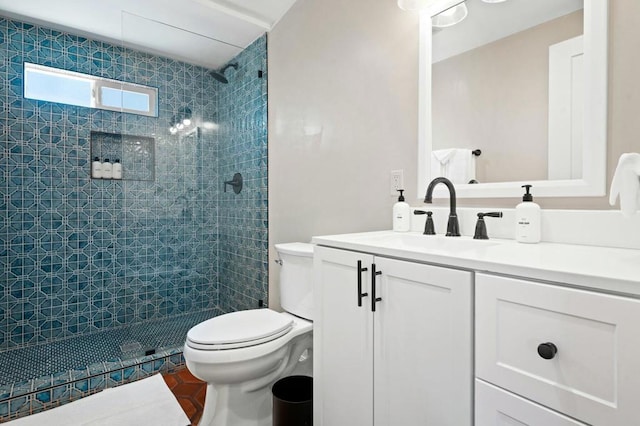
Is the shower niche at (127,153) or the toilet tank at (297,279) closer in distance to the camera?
the toilet tank at (297,279)

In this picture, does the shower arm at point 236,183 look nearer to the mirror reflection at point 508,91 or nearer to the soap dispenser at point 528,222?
the mirror reflection at point 508,91

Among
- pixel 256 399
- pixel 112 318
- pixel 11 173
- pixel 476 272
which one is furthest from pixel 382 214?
pixel 11 173

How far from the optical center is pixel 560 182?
1038mm

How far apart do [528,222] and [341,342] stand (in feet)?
2.34

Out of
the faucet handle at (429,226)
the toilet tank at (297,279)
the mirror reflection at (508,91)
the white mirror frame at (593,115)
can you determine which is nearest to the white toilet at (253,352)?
the toilet tank at (297,279)

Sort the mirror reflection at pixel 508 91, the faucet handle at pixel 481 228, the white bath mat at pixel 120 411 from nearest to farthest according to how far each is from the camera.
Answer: the mirror reflection at pixel 508 91, the faucet handle at pixel 481 228, the white bath mat at pixel 120 411

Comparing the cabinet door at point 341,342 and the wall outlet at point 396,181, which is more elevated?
the wall outlet at point 396,181

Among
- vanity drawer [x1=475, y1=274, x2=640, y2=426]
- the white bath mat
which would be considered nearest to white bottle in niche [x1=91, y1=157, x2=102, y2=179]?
the white bath mat

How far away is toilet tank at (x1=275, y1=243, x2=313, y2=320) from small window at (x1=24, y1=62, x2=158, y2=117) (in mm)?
1843

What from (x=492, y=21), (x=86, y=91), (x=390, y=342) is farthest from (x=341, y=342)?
(x=86, y=91)

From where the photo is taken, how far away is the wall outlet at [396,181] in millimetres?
1506

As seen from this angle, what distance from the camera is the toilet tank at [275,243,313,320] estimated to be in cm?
172

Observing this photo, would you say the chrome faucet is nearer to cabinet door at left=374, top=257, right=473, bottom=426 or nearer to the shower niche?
cabinet door at left=374, top=257, right=473, bottom=426

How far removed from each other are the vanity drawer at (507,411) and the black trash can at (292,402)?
2.82 ft
